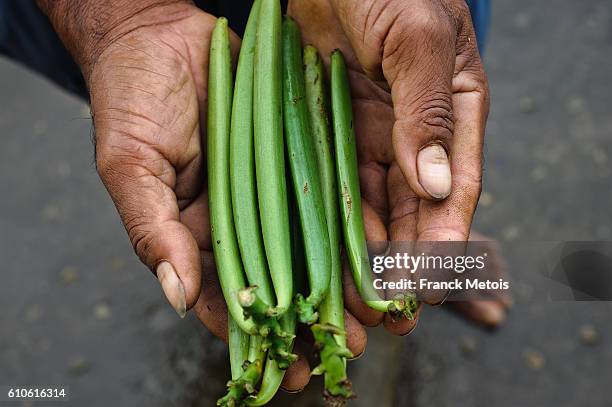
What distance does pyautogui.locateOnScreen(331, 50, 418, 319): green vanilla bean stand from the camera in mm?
2354

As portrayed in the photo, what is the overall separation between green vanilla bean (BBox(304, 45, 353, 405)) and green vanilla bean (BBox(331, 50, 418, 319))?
3 cm

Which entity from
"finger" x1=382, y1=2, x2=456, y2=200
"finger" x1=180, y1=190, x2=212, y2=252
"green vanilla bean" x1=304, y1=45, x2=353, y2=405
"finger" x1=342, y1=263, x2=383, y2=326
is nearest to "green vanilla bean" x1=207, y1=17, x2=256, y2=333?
"finger" x1=180, y1=190, x2=212, y2=252

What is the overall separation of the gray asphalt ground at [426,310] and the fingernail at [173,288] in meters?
1.65

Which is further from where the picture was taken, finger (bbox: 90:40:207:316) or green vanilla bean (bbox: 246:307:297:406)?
finger (bbox: 90:40:207:316)

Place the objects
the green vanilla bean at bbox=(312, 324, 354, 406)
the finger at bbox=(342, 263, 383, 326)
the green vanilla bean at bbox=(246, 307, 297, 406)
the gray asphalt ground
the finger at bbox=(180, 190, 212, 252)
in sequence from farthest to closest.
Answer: the gray asphalt ground < the finger at bbox=(180, 190, 212, 252) < the finger at bbox=(342, 263, 383, 326) < the green vanilla bean at bbox=(246, 307, 297, 406) < the green vanilla bean at bbox=(312, 324, 354, 406)

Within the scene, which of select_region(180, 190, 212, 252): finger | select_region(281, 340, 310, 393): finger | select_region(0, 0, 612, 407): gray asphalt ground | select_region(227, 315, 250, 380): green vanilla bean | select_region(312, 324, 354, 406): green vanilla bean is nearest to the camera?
select_region(312, 324, 354, 406): green vanilla bean

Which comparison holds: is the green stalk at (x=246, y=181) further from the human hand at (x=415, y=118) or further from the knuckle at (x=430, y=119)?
the knuckle at (x=430, y=119)

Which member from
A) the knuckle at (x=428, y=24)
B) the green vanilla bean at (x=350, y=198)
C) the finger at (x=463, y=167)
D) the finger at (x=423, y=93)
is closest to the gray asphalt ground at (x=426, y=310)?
the green vanilla bean at (x=350, y=198)

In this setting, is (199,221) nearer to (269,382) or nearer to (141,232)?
(141,232)

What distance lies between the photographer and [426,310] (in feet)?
13.7

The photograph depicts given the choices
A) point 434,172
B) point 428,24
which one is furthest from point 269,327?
point 428,24

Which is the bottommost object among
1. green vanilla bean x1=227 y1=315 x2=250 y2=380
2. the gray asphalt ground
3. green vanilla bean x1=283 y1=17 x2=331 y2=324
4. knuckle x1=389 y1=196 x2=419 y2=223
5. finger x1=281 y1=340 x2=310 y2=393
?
the gray asphalt ground

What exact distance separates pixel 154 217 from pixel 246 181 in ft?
1.10

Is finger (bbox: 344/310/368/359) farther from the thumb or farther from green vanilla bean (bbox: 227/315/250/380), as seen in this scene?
the thumb
